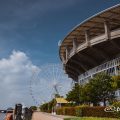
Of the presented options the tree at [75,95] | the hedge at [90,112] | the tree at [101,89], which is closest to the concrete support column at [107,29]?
the tree at [101,89]

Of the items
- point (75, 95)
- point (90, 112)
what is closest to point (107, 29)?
point (90, 112)

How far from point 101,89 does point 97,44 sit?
32.6ft

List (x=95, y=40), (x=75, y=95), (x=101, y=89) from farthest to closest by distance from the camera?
(x=75, y=95) → (x=95, y=40) → (x=101, y=89)

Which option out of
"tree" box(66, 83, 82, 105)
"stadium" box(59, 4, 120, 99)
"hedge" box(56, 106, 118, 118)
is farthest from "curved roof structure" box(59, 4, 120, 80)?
"hedge" box(56, 106, 118, 118)

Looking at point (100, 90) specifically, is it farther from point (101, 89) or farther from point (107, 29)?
point (107, 29)

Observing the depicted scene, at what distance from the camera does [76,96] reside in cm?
6894

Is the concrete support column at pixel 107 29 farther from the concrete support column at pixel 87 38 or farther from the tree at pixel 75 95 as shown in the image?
the tree at pixel 75 95

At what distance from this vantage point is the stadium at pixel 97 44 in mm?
53625

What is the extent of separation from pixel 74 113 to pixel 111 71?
1458cm

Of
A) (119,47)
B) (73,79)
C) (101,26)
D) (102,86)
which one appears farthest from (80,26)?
(73,79)

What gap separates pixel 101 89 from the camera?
50906mm

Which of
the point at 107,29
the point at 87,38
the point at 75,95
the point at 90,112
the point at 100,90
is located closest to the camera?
the point at 90,112

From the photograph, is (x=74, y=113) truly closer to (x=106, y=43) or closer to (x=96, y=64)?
(x=106, y=43)

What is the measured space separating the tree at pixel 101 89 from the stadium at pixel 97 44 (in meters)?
4.40
